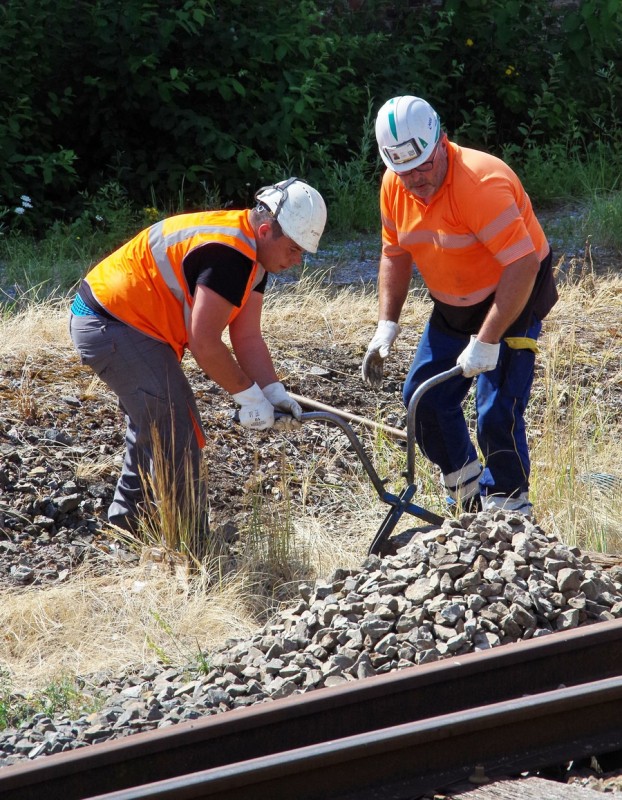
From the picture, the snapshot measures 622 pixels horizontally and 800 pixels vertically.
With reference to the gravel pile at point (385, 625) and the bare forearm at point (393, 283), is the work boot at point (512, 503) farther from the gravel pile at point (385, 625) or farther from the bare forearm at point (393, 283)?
the bare forearm at point (393, 283)

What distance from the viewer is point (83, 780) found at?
2.96m

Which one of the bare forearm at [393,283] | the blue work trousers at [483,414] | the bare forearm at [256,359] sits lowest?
the blue work trousers at [483,414]

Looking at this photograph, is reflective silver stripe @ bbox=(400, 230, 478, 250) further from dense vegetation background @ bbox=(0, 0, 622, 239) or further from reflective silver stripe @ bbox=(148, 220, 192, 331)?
dense vegetation background @ bbox=(0, 0, 622, 239)

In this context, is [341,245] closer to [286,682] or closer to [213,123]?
[213,123]

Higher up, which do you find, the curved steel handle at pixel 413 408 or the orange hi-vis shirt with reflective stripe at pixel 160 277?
the orange hi-vis shirt with reflective stripe at pixel 160 277

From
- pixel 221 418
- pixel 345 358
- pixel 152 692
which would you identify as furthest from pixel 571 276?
pixel 152 692

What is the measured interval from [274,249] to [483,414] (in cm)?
138

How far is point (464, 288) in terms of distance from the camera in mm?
4801

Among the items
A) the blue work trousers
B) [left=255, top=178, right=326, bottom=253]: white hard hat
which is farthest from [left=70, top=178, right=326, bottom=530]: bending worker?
the blue work trousers

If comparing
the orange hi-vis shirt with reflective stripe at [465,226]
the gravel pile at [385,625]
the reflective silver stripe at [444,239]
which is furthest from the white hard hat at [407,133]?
the gravel pile at [385,625]

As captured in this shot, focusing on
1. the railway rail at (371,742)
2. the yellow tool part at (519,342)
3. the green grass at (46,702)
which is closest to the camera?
the railway rail at (371,742)

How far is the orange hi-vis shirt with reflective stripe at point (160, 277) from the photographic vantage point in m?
4.40

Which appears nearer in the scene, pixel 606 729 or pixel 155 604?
pixel 606 729

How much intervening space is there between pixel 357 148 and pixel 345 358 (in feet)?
18.9
